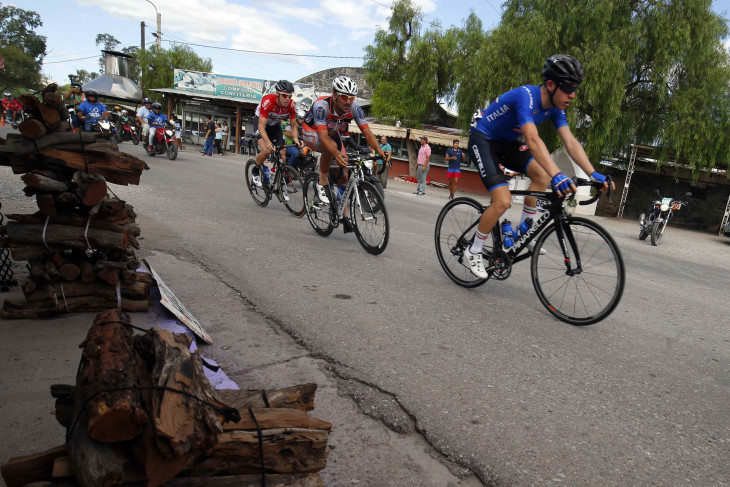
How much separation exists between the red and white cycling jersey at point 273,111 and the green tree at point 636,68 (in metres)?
13.8

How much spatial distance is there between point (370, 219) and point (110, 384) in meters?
4.57

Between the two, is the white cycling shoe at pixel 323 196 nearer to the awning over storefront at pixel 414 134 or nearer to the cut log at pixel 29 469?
the cut log at pixel 29 469

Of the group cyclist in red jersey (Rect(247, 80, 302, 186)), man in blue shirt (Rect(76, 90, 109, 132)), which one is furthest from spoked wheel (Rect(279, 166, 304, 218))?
man in blue shirt (Rect(76, 90, 109, 132))

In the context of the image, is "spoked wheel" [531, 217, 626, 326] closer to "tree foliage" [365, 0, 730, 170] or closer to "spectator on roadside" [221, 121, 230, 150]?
"tree foliage" [365, 0, 730, 170]

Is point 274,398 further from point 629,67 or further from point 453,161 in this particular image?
point 629,67

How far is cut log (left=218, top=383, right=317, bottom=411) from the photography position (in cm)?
194

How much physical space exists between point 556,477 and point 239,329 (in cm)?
216

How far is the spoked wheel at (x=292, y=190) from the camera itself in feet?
26.8

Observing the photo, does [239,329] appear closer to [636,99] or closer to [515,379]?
[515,379]

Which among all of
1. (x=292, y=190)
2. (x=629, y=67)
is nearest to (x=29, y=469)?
(x=292, y=190)

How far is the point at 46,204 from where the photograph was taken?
11.1ft

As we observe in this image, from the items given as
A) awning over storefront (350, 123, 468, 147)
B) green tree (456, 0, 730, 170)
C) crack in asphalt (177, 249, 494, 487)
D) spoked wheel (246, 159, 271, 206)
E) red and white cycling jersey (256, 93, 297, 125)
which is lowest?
crack in asphalt (177, 249, 494, 487)

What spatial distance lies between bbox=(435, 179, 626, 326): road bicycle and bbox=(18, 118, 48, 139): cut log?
141 inches

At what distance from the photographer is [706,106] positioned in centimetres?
1844
